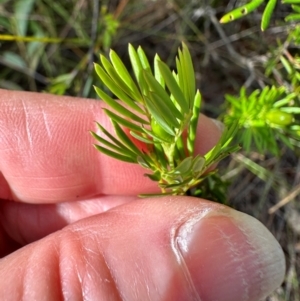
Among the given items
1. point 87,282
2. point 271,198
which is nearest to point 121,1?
point 271,198

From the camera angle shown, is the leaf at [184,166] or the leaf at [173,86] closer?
the leaf at [173,86]

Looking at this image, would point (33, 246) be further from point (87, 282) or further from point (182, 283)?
point (182, 283)

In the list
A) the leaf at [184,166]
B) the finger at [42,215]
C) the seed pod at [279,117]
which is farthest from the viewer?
the finger at [42,215]

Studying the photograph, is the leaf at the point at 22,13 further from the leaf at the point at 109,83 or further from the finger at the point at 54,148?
the leaf at the point at 109,83

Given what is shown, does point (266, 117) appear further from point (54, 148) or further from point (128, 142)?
point (54, 148)

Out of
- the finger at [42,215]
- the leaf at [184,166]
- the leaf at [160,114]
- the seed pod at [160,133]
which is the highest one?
the leaf at [160,114]

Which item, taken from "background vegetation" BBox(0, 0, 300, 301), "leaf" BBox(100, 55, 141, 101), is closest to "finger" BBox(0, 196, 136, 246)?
"background vegetation" BBox(0, 0, 300, 301)

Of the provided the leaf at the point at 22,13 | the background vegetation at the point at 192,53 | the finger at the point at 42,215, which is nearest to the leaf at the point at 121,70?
the finger at the point at 42,215

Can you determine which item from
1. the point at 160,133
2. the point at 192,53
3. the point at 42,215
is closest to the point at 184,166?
the point at 160,133
